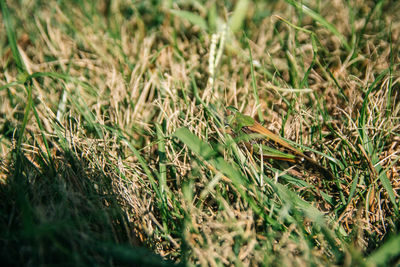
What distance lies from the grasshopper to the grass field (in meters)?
0.03

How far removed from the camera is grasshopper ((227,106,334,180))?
1.17m

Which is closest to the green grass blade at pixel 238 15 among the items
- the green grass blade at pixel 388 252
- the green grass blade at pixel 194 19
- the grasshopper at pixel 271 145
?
the green grass blade at pixel 194 19

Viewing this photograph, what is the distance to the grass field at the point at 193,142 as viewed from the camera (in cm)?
93

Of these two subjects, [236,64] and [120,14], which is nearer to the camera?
[236,64]

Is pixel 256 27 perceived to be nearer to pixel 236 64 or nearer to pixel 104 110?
pixel 236 64

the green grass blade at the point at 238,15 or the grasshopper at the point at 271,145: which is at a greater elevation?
the green grass blade at the point at 238,15

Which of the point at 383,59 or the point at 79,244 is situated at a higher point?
the point at 383,59

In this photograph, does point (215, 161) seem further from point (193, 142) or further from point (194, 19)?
point (194, 19)

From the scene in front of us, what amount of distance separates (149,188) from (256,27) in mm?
1248

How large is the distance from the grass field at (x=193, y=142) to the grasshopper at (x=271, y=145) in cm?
3

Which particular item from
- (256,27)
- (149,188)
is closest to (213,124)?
(149,188)

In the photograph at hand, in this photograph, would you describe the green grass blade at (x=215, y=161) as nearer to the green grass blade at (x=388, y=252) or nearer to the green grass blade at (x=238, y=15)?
the green grass blade at (x=388, y=252)

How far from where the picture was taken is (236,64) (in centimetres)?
164

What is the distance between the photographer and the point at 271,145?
124cm
